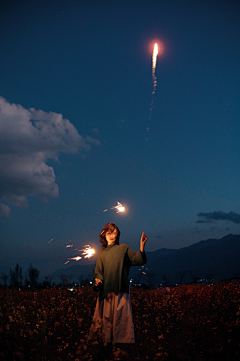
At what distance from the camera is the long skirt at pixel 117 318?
17.4ft

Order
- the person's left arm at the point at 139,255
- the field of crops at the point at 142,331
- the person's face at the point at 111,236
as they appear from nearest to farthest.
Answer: the field of crops at the point at 142,331 → the person's left arm at the point at 139,255 → the person's face at the point at 111,236

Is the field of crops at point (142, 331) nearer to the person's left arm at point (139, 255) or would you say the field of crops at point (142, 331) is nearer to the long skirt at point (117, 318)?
the long skirt at point (117, 318)

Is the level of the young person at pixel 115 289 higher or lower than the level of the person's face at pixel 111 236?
lower

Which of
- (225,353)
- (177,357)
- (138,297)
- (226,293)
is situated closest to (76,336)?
(177,357)

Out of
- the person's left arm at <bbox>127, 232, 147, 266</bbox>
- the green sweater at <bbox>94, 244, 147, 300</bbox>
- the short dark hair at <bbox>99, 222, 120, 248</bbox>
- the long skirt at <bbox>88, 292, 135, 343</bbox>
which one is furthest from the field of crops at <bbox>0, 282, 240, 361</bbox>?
the short dark hair at <bbox>99, 222, 120, 248</bbox>

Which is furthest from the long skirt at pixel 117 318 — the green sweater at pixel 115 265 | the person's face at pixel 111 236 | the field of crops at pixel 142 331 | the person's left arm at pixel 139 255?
the person's face at pixel 111 236

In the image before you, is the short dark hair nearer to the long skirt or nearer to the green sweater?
the green sweater

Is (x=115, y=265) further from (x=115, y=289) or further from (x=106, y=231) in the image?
(x=106, y=231)

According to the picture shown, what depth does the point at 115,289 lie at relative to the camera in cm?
554

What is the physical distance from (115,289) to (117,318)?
21.5 inches

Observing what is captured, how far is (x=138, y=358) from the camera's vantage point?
546 cm

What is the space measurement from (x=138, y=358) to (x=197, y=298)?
606cm

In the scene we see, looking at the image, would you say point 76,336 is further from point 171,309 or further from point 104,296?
point 171,309

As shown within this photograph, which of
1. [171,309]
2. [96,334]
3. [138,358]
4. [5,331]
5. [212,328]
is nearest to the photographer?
[96,334]
